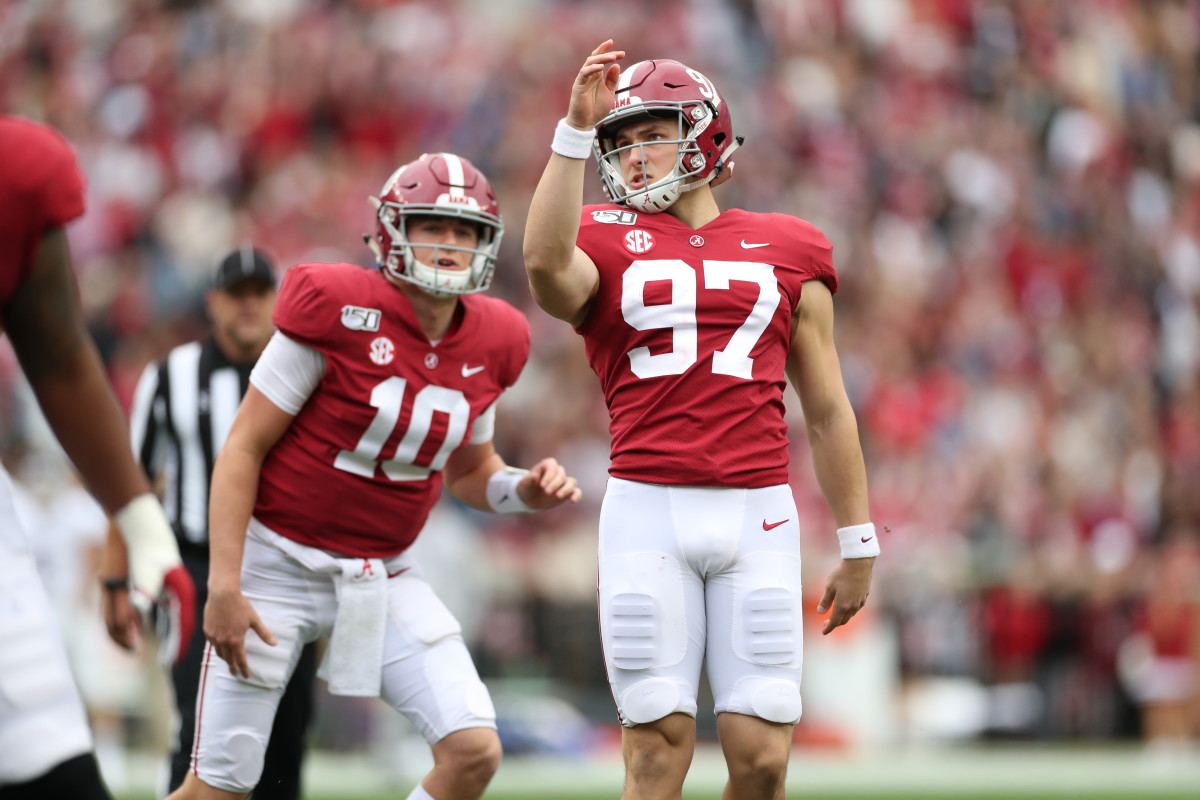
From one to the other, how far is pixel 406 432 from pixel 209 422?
1201mm

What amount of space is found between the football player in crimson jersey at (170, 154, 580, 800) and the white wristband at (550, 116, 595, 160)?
0.72 m

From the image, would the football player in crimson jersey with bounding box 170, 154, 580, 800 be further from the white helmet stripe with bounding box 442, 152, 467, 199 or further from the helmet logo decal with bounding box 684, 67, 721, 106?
the helmet logo decal with bounding box 684, 67, 721, 106

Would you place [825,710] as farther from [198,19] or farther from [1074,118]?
[198,19]

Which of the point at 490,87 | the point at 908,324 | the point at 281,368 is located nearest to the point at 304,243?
the point at 490,87

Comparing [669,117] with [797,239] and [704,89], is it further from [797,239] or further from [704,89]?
[797,239]

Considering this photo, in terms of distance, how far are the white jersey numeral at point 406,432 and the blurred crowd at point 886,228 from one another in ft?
19.2

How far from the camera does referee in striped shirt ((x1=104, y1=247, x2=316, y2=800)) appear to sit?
5.29 metres

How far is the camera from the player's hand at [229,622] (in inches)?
171

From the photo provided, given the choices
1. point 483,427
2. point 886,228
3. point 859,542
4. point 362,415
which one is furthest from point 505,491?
point 886,228

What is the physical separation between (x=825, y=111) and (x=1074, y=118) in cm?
252

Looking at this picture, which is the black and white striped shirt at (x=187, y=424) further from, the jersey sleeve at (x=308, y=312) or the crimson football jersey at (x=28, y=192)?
the crimson football jersey at (x=28, y=192)

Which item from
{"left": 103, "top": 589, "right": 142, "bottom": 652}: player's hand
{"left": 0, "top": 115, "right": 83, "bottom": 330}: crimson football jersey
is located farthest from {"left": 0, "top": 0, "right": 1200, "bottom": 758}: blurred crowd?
{"left": 0, "top": 115, "right": 83, "bottom": 330}: crimson football jersey

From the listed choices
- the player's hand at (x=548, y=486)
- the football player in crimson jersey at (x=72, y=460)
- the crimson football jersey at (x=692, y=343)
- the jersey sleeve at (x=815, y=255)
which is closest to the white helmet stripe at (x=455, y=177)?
the crimson football jersey at (x=692, y=343)

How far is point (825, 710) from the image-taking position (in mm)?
11594
